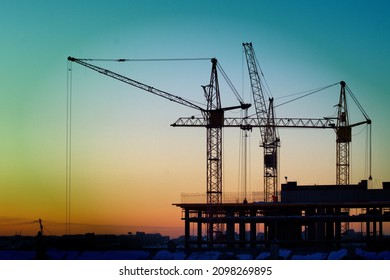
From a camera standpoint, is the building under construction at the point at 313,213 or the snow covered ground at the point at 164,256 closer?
the snow covered ground at the point at 164,256

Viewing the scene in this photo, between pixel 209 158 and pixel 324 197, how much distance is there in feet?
74.4

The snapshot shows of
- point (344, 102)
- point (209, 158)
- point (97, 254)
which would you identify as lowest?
point (97, 254)

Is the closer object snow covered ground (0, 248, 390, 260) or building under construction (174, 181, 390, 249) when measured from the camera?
snow covered ground (0, 248, 390, 260)

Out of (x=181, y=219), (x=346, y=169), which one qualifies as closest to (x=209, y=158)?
(x=181, y=219)

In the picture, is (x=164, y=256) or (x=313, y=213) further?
(x=313, y=213)
